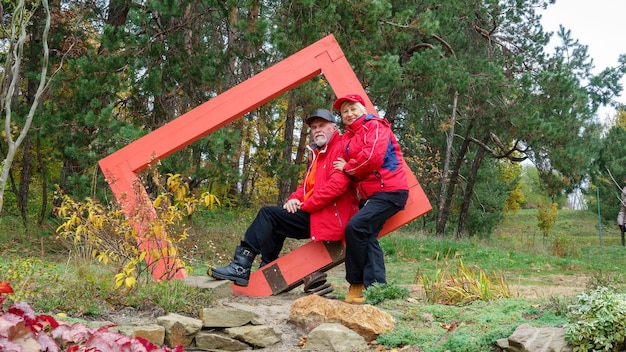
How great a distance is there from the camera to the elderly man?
568 centimetres

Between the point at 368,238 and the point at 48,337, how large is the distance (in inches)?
125

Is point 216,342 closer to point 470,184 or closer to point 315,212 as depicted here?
point 315,212

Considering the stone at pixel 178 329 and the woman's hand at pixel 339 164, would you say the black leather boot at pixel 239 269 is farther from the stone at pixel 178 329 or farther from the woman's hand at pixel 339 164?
the stone at pixel 178 329

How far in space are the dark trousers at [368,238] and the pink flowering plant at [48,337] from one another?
8.85ft

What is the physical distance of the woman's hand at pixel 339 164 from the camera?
5.62 meters

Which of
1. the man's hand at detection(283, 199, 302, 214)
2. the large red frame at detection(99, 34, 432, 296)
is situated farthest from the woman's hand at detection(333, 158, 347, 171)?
the large red frame at detection(99, 34, 432, 296)

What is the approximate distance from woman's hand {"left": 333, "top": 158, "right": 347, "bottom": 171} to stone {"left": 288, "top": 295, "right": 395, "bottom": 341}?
3.97ft

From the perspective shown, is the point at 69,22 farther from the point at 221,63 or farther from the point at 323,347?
the point at 323,347

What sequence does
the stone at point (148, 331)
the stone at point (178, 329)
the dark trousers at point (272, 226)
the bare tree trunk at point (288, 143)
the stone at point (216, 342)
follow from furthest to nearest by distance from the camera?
the bare tree trunk at point (288, 143), the dark trousers at point (272, 226), the stone at point (216, 342), the stone at point (178, 329), the stone at point (148, 331)

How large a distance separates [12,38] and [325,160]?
8.92ft

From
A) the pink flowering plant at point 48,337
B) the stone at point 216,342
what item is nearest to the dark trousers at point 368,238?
the stone at point 216,342

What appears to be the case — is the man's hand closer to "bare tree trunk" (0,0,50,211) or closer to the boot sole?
the boot sole

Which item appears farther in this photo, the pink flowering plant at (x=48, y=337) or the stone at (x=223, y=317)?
the stone at (x=223, y=317)

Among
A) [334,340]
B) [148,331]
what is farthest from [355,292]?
[148,331]
